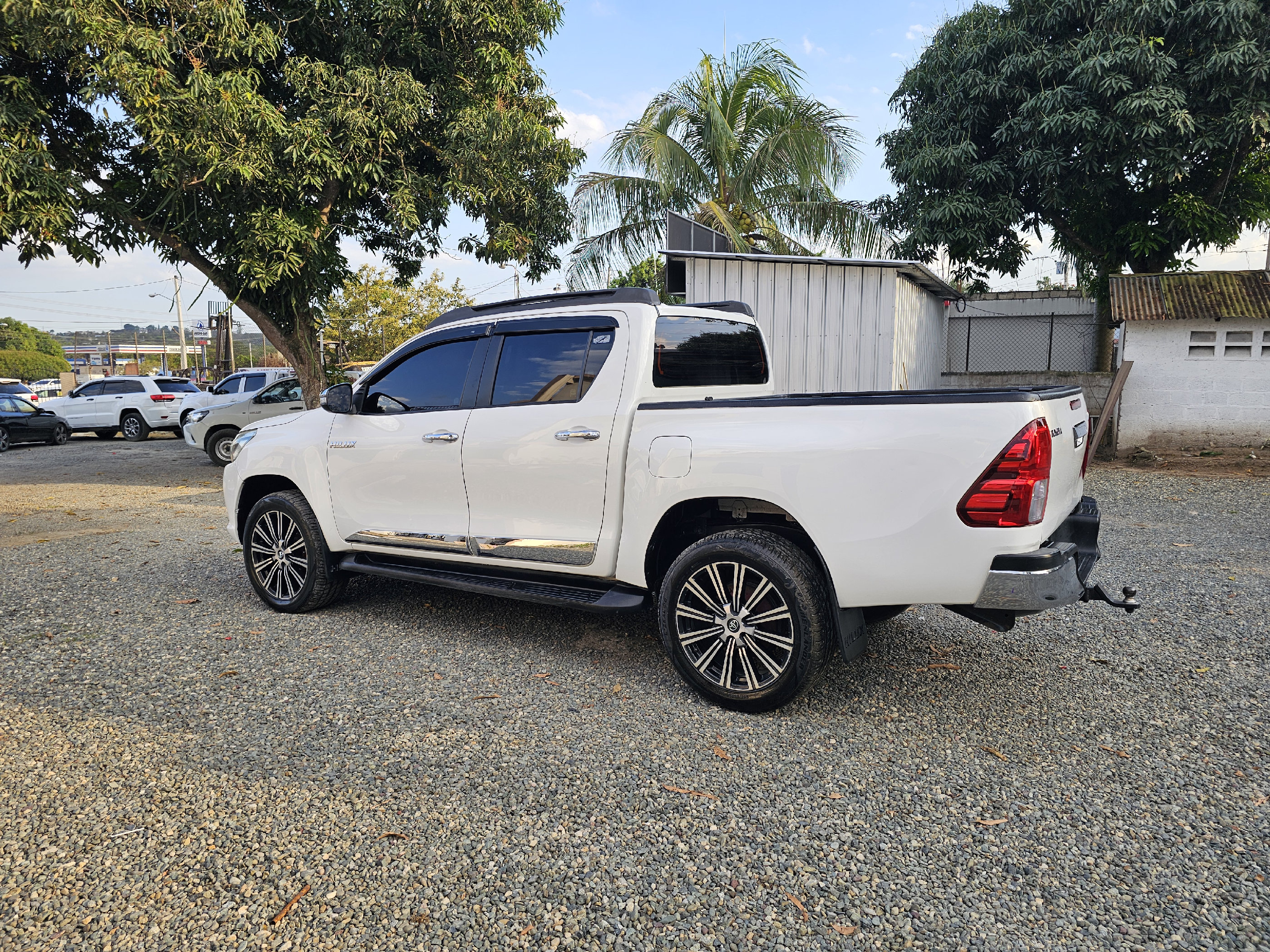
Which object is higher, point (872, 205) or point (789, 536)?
point (872, 205)

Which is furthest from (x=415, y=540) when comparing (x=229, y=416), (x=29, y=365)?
(x=29, y=365)

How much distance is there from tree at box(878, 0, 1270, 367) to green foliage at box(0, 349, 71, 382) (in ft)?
271

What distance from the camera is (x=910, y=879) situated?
2.55 metres

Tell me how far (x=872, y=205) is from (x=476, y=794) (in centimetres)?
1644

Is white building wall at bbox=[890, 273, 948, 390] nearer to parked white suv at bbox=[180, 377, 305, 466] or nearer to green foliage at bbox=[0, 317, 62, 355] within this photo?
parked white suv at bbox=[180, 377, 305, 466]

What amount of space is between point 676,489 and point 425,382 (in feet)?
6.31

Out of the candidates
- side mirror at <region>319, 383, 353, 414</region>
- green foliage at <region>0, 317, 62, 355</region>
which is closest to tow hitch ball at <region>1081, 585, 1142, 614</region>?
side mirror at <region>319, 383, 353, 414</region>

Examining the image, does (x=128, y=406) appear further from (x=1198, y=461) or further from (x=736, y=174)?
(x=1198, y=461)

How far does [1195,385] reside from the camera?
520 inches

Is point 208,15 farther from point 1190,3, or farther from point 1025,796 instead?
point 1190,3

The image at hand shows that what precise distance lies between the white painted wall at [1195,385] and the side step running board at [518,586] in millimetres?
12479

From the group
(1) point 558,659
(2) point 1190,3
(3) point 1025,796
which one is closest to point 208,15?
(1) point 558,659

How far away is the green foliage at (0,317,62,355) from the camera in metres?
93.5

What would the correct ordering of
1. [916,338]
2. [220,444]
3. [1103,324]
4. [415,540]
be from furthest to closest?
[1103,324]
[220,444]
[916,338]
[415,540]
